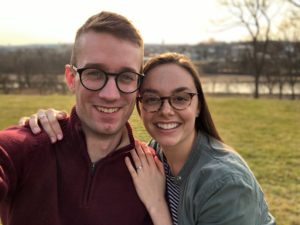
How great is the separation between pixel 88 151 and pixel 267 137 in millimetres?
10763

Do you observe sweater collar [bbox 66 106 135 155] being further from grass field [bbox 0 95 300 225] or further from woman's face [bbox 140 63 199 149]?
grass field [bbox 0 95 300 225]

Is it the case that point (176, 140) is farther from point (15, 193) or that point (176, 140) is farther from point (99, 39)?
point (15, 193)

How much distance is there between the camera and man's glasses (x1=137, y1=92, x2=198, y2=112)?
252cm

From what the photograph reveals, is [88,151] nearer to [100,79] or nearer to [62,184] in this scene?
[62,184]

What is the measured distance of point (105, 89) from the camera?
211cm

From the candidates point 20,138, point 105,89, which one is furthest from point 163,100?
point 20,138

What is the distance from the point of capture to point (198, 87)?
8.84 ft

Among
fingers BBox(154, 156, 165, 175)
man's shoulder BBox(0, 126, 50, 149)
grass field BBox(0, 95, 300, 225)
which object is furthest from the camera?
grass field BBox(0, 95, 300, 225)

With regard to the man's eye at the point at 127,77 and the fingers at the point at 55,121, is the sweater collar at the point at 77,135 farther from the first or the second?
the man's eye at the point at 127,77

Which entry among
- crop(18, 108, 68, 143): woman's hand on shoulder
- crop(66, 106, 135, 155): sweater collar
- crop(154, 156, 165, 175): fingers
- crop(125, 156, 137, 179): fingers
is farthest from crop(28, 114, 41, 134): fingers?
crop(154, 156, 165, 175): fingers

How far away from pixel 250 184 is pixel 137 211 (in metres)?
0.61

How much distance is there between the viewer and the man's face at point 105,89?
2104 millimetres

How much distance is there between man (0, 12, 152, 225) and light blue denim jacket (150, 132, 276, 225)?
28cm

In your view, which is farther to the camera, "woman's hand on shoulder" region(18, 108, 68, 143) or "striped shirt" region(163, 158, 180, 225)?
"striped shirt" region(163, 158, 180, 225)
